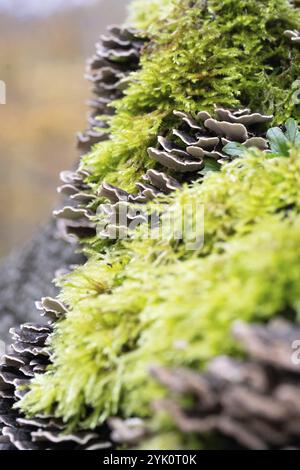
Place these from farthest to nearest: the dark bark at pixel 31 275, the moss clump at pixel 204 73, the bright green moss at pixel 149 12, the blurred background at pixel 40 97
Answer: the blurred background at pixel 40 97, the dark bark at pixel 31 275, the bright green moss at pixel 149 12, the moss clump at pixel 204 73

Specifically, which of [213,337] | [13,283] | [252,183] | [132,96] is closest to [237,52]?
[132,96]

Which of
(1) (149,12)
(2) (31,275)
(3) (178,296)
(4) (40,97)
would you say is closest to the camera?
(3) (178,296)

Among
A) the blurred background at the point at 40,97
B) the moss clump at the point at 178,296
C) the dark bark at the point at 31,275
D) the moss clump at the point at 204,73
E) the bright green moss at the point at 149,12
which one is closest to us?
the moss clump at the point at 178,296

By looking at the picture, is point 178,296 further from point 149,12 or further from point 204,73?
point 149,12

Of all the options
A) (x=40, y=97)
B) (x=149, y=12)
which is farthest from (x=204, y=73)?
(x=40, y=97)

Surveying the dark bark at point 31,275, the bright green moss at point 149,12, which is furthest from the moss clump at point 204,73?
the dark bark at point 31,275

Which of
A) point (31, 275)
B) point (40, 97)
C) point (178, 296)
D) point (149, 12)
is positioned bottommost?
point (178, 296)

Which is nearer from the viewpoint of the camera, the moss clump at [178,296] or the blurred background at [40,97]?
the moss clump at [178,296]

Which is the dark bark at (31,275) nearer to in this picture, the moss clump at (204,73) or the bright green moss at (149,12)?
the moss clump at (204,73)
